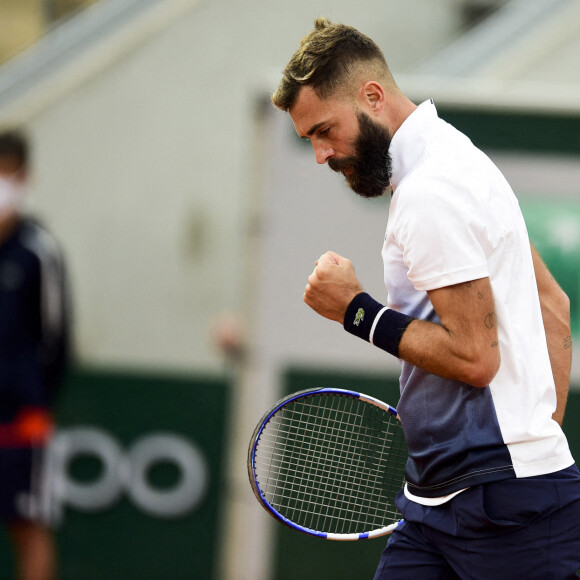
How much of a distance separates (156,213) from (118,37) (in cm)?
110

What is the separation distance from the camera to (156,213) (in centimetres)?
664

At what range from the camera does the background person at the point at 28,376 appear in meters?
5.52

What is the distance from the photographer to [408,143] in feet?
8.39

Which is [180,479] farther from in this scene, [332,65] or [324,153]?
[332,65]

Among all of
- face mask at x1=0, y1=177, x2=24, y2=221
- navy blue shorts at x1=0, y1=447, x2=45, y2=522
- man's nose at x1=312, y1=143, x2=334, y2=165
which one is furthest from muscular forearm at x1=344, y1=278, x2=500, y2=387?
face mask at x1=0, y1=177, x2=24, y2=221

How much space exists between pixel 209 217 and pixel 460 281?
439 cm

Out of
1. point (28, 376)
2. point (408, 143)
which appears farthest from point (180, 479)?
point (408, 143)

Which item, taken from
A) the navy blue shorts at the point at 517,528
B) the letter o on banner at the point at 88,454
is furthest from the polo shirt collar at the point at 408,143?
the letter o on banner at the point at 88,454

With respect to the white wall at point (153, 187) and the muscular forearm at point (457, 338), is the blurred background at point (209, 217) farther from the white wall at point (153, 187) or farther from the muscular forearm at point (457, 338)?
the muscular forearm at point (457, 338)

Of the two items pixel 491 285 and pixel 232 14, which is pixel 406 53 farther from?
pixel 491 285

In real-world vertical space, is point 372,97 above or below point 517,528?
above

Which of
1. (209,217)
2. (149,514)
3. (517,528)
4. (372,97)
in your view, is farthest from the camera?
(209,217)

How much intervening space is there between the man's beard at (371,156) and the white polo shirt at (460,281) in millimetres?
23

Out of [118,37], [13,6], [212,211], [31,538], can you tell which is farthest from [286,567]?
[13,6]
